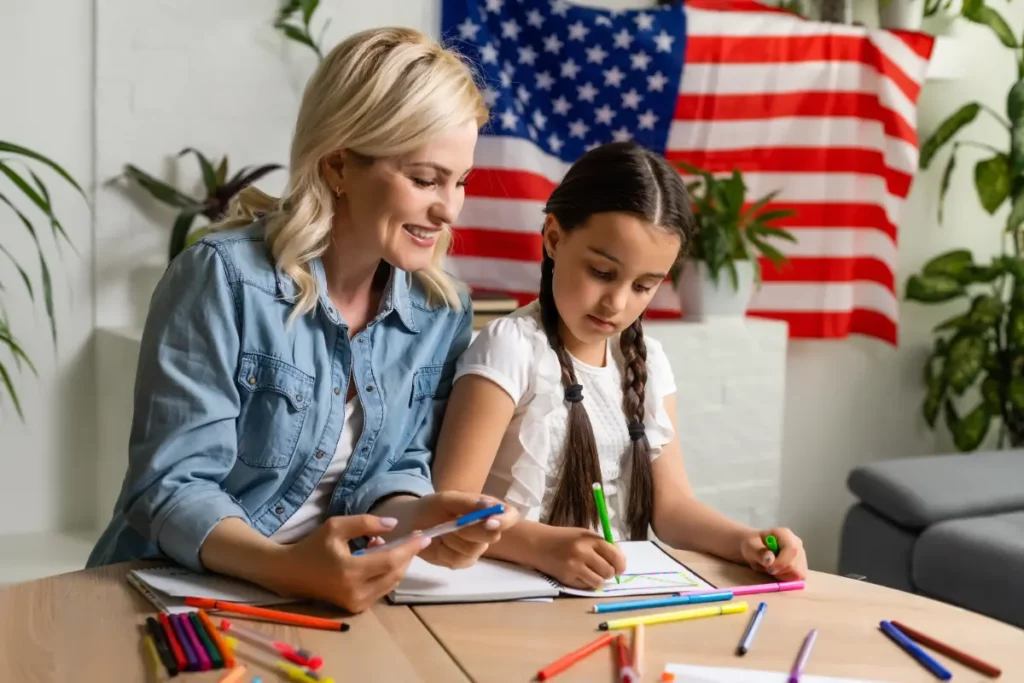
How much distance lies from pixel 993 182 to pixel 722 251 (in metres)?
1.03

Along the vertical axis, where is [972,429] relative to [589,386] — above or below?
below

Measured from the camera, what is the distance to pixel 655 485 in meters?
1.55

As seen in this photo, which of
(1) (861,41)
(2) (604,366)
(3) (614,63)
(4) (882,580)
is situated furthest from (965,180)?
(2) (604,366)

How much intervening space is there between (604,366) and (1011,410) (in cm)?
238

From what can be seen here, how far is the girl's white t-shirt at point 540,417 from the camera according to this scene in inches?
58.4

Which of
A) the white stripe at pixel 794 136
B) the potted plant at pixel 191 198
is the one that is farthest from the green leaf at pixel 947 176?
the potted plant at pixel 191 198

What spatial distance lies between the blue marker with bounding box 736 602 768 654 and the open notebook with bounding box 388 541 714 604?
8 centimetres

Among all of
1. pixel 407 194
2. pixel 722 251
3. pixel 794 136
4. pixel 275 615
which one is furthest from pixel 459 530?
pixel 794 136

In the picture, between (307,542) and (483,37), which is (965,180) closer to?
(483,37)

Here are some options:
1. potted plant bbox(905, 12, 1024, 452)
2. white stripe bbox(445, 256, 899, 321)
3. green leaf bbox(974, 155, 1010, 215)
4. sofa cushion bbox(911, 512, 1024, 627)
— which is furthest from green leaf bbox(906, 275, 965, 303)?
sofa cushion bbox(911, 512, 1024, 627)

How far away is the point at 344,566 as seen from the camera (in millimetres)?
1044

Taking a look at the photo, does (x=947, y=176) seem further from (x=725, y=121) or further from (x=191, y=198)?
(x=191, y=198)

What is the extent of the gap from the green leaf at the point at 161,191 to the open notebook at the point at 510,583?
5.29ft

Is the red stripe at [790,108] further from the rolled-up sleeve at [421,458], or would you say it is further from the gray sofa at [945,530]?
the rolled-up sleeve at [421,458]
